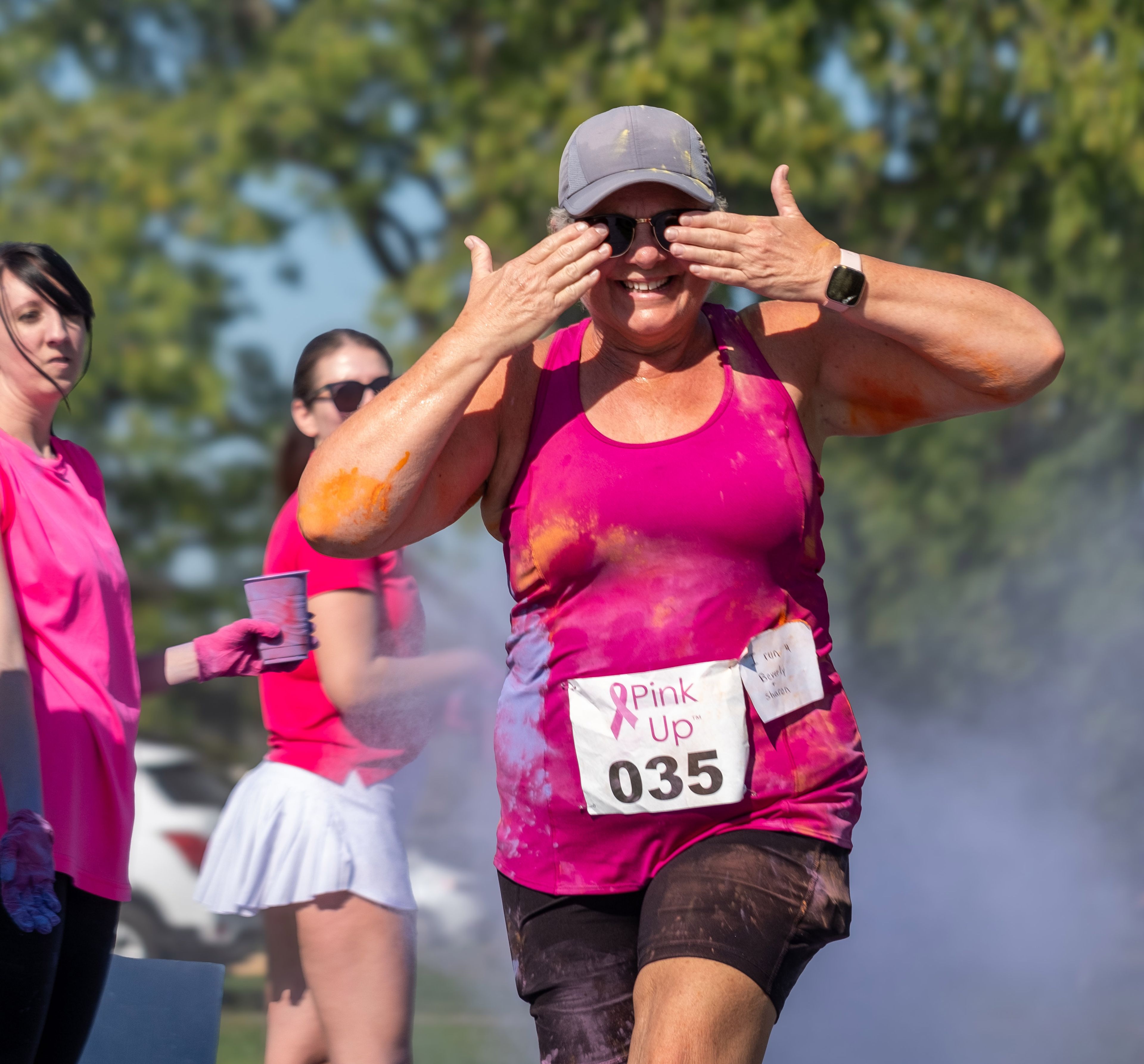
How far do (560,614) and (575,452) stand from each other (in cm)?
27

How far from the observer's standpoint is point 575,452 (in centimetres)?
238

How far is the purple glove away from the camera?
232 cm

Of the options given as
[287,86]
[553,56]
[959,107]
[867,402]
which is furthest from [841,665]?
[867,402]

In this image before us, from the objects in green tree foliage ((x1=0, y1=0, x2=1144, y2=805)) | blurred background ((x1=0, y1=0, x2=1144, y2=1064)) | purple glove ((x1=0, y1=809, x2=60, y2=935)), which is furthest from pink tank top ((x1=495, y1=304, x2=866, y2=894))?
green tree foliage ((x1=0, y1=0, x2=1144, y2=805))

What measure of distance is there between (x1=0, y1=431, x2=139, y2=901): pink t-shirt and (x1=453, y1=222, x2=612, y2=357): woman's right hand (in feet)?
3.00

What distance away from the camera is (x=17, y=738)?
2396 millimetres

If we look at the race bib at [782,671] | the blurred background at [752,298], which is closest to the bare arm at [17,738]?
the race bib at [782,671]

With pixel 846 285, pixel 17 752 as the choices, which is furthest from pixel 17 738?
pixel 846 285

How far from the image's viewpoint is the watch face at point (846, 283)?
7.64ft

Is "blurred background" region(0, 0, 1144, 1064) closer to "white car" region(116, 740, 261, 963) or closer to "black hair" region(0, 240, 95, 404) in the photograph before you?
"white car" region(116, 740, 261, 963)

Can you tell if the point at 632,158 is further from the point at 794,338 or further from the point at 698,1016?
the point at 698,1016

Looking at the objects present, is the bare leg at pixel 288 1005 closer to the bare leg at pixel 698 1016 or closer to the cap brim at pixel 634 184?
the bare leg at pixel 698 1016

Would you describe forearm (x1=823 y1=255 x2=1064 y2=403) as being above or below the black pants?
above

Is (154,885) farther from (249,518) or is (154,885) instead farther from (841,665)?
(841,665)
